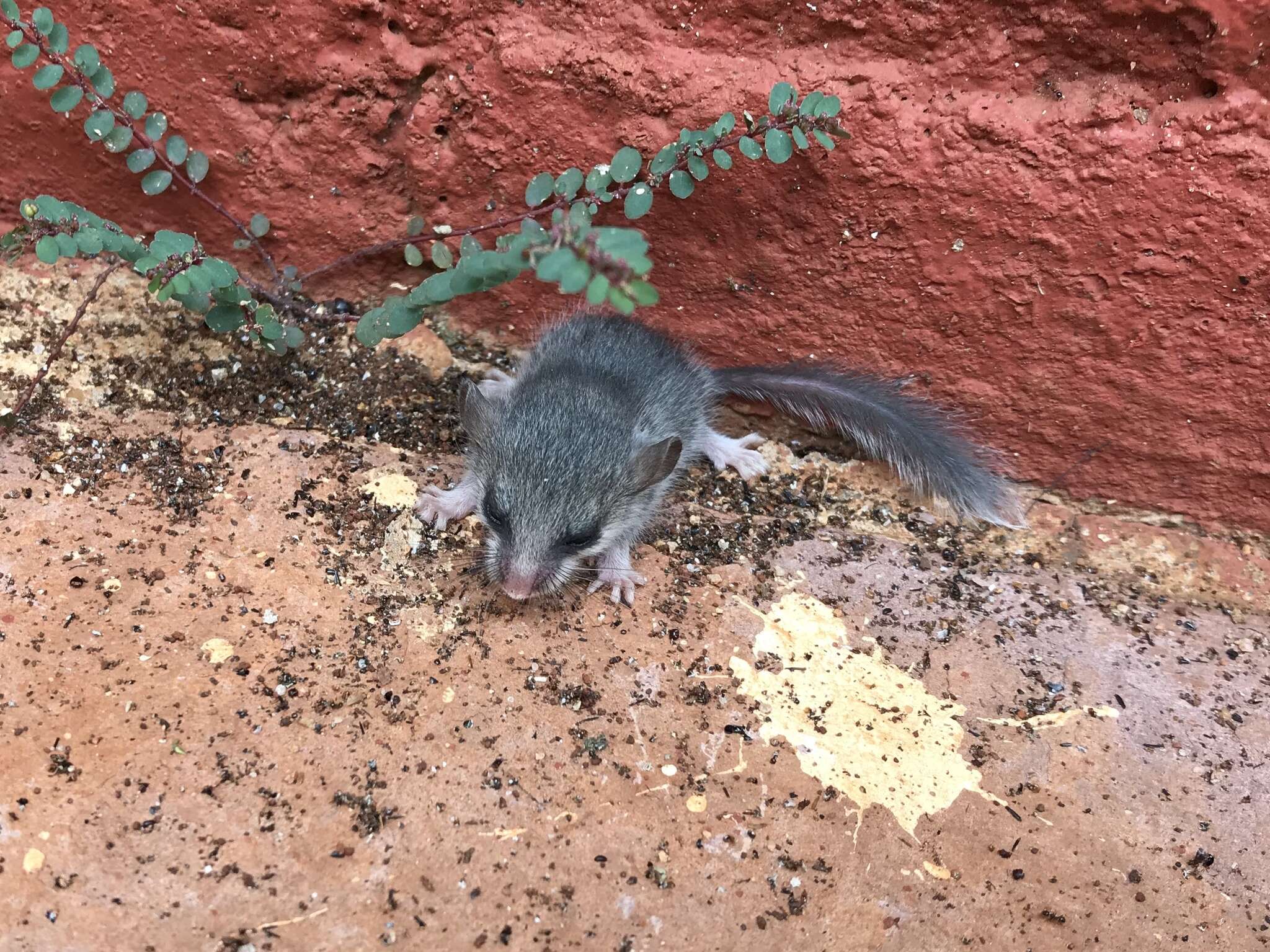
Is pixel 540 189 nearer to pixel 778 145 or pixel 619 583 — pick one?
pixel 778 145

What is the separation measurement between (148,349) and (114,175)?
57 cm

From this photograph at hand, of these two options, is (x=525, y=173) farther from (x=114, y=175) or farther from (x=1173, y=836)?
(x=1173, y=836)

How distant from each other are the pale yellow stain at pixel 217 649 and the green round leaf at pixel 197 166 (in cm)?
149

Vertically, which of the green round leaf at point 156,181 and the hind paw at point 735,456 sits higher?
the green round leaf at point 156,181

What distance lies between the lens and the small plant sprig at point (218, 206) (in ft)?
8.15

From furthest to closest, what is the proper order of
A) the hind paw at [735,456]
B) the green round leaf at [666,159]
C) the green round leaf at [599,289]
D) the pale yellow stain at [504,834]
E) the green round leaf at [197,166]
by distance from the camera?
the hind paw at [735,456], the green round leaf at [197,166], the green round leaf at [666,159], the pale yellow stain at [504,834], the green round leaf at [599,289]

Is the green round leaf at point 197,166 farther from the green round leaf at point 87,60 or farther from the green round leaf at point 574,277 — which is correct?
the green round leaf at point 574,277

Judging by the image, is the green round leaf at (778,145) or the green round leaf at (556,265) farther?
the green round leaf at (778,145)

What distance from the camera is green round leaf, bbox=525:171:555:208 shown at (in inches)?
105

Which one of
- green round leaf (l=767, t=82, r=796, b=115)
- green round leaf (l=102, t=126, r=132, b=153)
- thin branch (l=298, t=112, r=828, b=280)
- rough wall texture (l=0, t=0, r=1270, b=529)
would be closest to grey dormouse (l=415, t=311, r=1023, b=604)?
rough wall texture (l=0, t=0, r=1270, b=529)

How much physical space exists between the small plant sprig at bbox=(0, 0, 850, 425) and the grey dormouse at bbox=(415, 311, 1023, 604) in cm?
50

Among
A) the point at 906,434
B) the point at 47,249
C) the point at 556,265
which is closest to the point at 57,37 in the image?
the point at 47,249

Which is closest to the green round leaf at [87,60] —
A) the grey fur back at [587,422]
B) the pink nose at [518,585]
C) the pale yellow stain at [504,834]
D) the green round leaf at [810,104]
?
the grey fur back at [587,422]

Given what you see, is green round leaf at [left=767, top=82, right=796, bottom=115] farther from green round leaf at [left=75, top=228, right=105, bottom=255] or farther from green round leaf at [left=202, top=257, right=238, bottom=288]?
green round leaf at [left=75, top=228, right=105, bottom=255]
